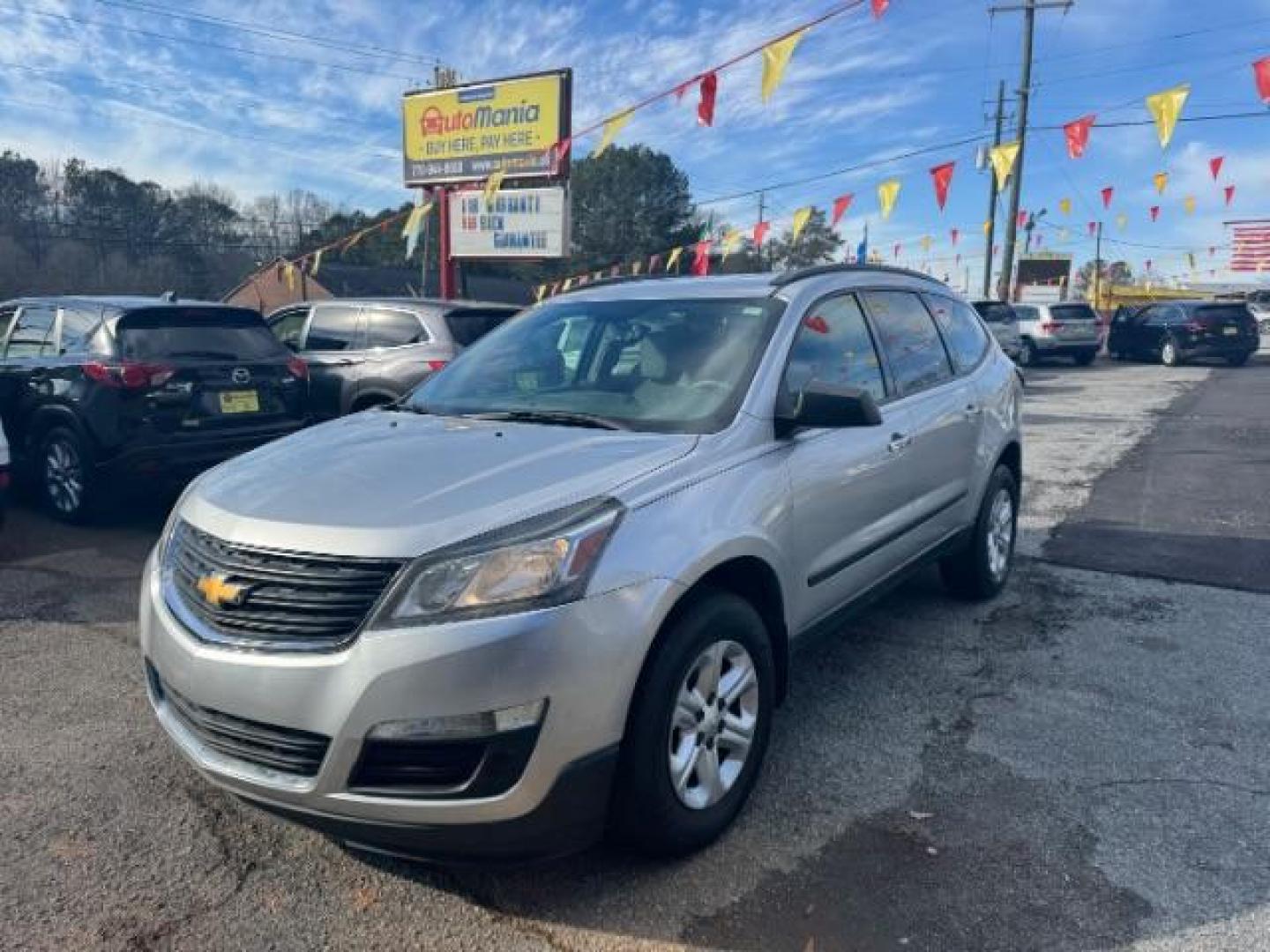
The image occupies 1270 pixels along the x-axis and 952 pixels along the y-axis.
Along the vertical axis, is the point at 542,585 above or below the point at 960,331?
below

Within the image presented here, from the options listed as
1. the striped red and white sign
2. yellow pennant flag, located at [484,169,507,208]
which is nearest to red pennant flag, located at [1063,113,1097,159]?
yellow pennant flag, located at [484,169,507,208]

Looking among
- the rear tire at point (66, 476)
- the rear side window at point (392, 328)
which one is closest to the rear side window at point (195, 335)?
the rear tire at point (66, 476)

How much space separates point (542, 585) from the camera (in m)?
2.34

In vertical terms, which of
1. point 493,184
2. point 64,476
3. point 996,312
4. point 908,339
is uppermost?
point 493,184

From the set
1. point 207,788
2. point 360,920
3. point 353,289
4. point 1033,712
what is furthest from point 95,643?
point 353,289

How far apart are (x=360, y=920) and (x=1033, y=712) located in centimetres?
270

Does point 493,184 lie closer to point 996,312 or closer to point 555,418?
point 555,418

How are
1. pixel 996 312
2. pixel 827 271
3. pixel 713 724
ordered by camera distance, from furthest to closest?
pixel 996 312
pixel 827 271
pixel 713 724

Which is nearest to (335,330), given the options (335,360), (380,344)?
(335,360)

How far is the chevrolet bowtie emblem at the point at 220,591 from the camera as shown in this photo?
2482 millimetres

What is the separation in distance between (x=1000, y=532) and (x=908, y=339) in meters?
1.55

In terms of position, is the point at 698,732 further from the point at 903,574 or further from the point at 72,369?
the point at 72,369

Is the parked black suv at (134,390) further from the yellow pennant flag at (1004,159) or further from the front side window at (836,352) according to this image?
the yellow pennant flag at (1004,159)

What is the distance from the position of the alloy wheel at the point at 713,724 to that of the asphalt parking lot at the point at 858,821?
8.9 inches
